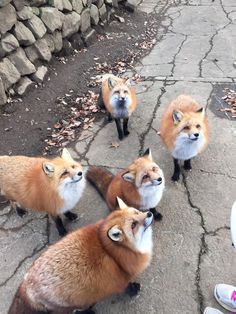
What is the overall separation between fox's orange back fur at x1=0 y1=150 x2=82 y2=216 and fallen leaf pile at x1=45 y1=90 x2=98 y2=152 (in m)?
1.24

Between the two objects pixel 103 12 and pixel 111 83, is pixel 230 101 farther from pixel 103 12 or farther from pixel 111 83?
pixel 103 12

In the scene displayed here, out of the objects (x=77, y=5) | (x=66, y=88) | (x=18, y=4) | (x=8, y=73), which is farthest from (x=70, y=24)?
(x=8, y=73)

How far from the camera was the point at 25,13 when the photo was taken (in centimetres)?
584

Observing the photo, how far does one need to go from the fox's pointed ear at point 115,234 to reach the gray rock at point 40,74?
4.04 metres

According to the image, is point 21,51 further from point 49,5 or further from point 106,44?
point 106,44

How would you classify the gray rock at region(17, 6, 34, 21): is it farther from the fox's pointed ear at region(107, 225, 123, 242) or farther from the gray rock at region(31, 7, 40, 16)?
the fox's pointed ear at region(107, 225, 123, 242)

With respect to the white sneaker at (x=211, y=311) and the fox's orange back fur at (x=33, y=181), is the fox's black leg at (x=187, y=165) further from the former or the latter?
the white sneaker at (x=211, y=311)

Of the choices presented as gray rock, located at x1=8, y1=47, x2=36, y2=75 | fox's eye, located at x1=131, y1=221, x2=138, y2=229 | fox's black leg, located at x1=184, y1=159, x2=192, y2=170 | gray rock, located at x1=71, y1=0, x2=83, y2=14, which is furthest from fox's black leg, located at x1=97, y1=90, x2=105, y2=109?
fox's eye, located at x1=131, y1=221, x2=138, y2=229

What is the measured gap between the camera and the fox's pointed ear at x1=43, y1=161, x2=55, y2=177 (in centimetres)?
323

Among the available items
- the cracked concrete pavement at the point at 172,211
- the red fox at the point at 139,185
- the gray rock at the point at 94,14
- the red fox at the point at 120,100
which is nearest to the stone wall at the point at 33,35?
the gray rock at the point at 94,14

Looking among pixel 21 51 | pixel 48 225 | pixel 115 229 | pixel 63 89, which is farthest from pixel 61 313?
pixel 21 51

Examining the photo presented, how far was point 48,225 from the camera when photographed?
382cm

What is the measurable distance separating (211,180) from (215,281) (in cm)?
133

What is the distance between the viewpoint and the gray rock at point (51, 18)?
20.5ft
